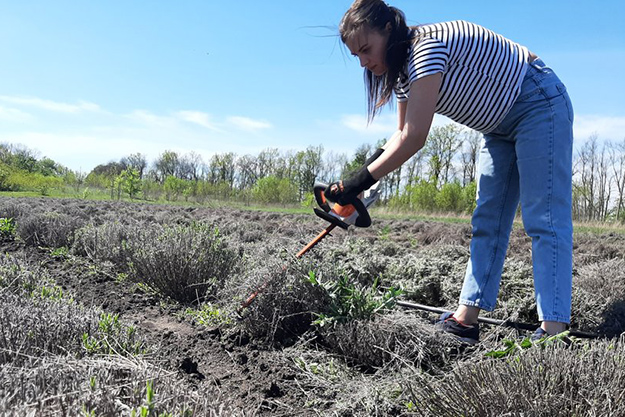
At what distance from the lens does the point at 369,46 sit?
2291mm

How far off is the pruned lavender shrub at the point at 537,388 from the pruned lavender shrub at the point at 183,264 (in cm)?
234

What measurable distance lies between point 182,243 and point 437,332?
2178 mm

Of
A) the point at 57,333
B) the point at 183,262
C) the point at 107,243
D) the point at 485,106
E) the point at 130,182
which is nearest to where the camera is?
the point at 57,333

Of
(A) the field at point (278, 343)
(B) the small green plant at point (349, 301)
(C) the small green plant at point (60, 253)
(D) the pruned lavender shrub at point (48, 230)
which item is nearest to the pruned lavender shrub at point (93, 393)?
(A) the field at point (278, 343)

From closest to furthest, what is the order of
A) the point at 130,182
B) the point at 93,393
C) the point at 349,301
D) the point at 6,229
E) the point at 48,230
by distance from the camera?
the point at 93,393 → the point at 349,301 → the point at 48,230 → the point at 6,229 → the point at 130,182

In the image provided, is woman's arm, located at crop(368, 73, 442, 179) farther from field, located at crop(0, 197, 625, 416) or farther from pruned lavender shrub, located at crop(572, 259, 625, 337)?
pruned lavender shrub, located at crop(572, 259, 625, 337)

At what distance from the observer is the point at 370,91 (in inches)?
103

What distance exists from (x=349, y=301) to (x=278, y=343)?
1.58ft

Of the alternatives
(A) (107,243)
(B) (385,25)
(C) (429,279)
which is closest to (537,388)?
(B) (385,25)

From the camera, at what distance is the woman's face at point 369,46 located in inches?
88.7

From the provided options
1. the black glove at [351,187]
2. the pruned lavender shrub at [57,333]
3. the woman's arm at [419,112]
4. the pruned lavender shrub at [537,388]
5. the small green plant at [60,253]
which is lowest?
the small green plant at [60,253]

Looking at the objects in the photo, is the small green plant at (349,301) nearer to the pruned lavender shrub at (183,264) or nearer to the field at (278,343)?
the field at (278,343)

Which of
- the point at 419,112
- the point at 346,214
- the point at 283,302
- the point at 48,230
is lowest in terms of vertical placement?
the point at 283,302

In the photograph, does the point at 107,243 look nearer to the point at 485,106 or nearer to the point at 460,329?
the point at 460,329
